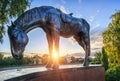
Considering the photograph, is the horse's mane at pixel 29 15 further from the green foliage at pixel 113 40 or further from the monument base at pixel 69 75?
the green foliage at pixel 113 40

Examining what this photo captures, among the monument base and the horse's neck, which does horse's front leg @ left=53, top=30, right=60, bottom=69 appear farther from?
the horse's neck

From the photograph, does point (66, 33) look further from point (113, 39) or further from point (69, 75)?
point (113, 39)

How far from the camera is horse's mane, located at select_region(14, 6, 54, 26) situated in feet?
23.1

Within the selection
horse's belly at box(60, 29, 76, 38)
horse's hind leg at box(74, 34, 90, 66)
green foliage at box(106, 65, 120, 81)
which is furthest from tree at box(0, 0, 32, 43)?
horse's belly at box(60, 29, 76, 38)

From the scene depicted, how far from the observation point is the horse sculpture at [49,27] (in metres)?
6.78

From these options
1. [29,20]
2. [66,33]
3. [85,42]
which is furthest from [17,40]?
[85,42]

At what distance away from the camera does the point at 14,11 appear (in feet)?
57.2

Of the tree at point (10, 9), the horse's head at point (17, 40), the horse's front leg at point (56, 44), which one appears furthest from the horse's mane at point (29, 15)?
the tree at point (10, 9)

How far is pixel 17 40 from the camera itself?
6715 mm

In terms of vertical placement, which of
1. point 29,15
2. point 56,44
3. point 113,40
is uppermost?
point 113,40

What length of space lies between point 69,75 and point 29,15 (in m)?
1.96

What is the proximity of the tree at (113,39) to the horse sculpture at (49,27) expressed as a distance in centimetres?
1552

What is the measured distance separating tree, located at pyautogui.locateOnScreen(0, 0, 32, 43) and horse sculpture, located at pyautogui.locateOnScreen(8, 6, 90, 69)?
816 centimetres

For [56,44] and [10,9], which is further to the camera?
[10,9]
